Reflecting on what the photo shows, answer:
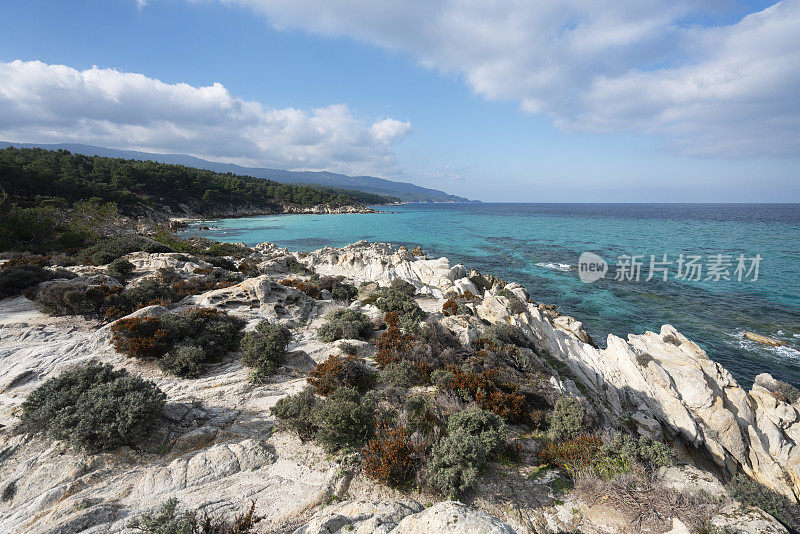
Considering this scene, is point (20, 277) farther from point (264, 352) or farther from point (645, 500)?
point (645, 500)

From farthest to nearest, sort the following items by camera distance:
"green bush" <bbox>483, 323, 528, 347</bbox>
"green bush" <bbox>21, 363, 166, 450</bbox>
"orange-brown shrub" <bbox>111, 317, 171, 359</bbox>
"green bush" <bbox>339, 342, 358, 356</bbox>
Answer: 1. "green bush" <bbox>483, 323, 528, 347</bbox>
2. "green bush" <bbox>339, 342, 358, 356</bbox>
3. "orange-brown shrub" <bbox>111, 317, 171, 359</bbox>
4. "green bush" <bbox>21, 363, 166, 450</bbox>

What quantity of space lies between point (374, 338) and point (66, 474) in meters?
9.48

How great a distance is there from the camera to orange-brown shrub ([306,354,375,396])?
9.18m

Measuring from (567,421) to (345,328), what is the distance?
8.55 metres

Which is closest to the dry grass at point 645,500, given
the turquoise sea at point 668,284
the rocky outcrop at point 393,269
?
the turquoise sea at point 668,284

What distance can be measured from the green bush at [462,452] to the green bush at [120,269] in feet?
65.9

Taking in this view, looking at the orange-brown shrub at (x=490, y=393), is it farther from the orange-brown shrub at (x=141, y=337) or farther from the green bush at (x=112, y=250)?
the green bush at (x=112, y=250)

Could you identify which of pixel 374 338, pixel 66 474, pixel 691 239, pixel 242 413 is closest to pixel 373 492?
pixel 242 413

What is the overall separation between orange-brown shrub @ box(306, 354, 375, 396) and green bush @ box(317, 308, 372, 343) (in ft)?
9.10

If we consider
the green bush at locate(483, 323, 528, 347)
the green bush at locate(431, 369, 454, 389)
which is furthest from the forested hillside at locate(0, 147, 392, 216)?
the green bush at locate(483, 323, 528, 347)

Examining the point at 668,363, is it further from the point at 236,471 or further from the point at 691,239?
the point at 691,239

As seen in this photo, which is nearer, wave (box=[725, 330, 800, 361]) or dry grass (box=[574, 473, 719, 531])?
dry grass (box=[574, 473, 719, 531])

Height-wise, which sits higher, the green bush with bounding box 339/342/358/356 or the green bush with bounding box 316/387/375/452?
the green bush with bounding box 316/387/375/452

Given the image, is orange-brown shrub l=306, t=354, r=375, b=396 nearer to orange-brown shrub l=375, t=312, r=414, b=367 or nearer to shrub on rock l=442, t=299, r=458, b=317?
orange-brown shrub l=375, t=312, r=414, b=367
